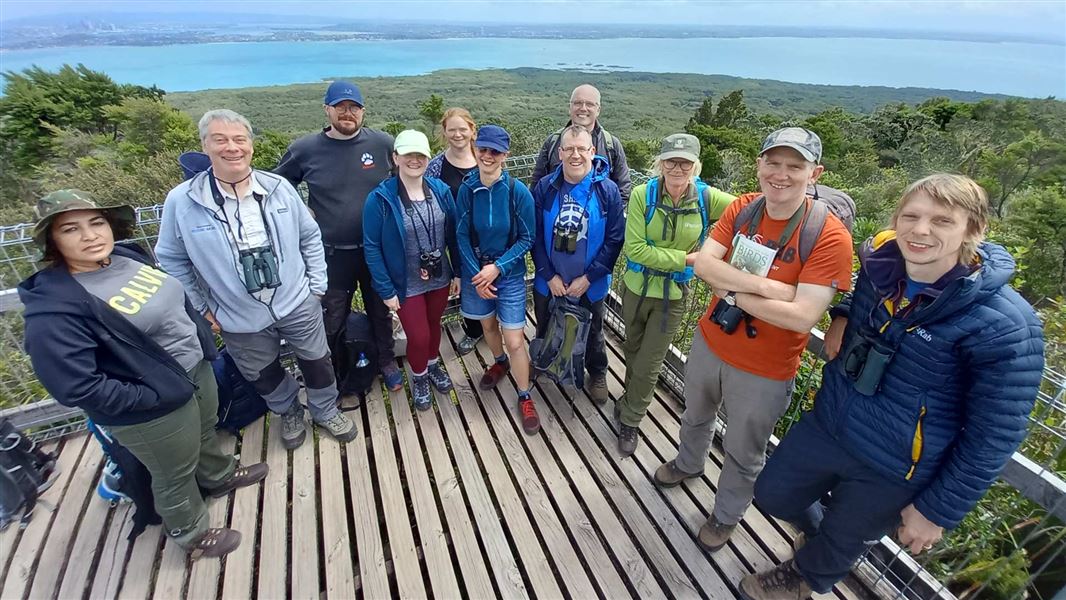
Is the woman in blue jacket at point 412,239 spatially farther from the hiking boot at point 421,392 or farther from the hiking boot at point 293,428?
the hiking boot at point 293,428

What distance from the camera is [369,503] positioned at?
3006 millimetres

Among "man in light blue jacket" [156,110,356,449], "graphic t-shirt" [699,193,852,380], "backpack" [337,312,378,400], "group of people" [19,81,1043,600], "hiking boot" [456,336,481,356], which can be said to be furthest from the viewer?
"hiking boot" [456,336,481,356]

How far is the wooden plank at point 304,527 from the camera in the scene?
258 centimetres

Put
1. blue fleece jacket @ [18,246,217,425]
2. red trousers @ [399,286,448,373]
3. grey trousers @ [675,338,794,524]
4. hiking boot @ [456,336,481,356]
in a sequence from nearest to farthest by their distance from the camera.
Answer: blue fleece jacket @ [18,246,217,425], grey trousers @ [675,338,794,524], red trousers @ [399,286,448,373], hiking boot @ [456,336,481,356]

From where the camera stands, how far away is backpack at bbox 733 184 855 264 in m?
2.10

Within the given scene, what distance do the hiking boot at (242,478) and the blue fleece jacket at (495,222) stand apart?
1.87 m

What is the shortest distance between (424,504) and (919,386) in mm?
2601

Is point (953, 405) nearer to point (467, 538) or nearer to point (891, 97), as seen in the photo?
point (467, 538)

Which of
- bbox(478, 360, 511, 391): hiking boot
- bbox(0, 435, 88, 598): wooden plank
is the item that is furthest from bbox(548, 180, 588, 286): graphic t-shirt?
bbox(0, 435, 88, 598): wooden plank

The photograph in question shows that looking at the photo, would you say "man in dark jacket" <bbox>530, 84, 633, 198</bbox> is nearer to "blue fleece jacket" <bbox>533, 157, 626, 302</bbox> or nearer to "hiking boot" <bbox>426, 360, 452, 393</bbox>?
"blue fleece jacket" <bbox>533, 157, 626, 302</bbox>

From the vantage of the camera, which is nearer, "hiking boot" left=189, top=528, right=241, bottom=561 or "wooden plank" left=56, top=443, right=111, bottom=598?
"wooden plank" left=56, top=443, right=111, bottom=598

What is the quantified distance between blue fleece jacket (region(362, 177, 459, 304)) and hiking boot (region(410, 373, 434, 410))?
712 millimetres

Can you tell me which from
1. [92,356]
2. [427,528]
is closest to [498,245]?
[427,528]

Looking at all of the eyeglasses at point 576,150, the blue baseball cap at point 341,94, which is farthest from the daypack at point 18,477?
the eyeglasses at point 576,150
